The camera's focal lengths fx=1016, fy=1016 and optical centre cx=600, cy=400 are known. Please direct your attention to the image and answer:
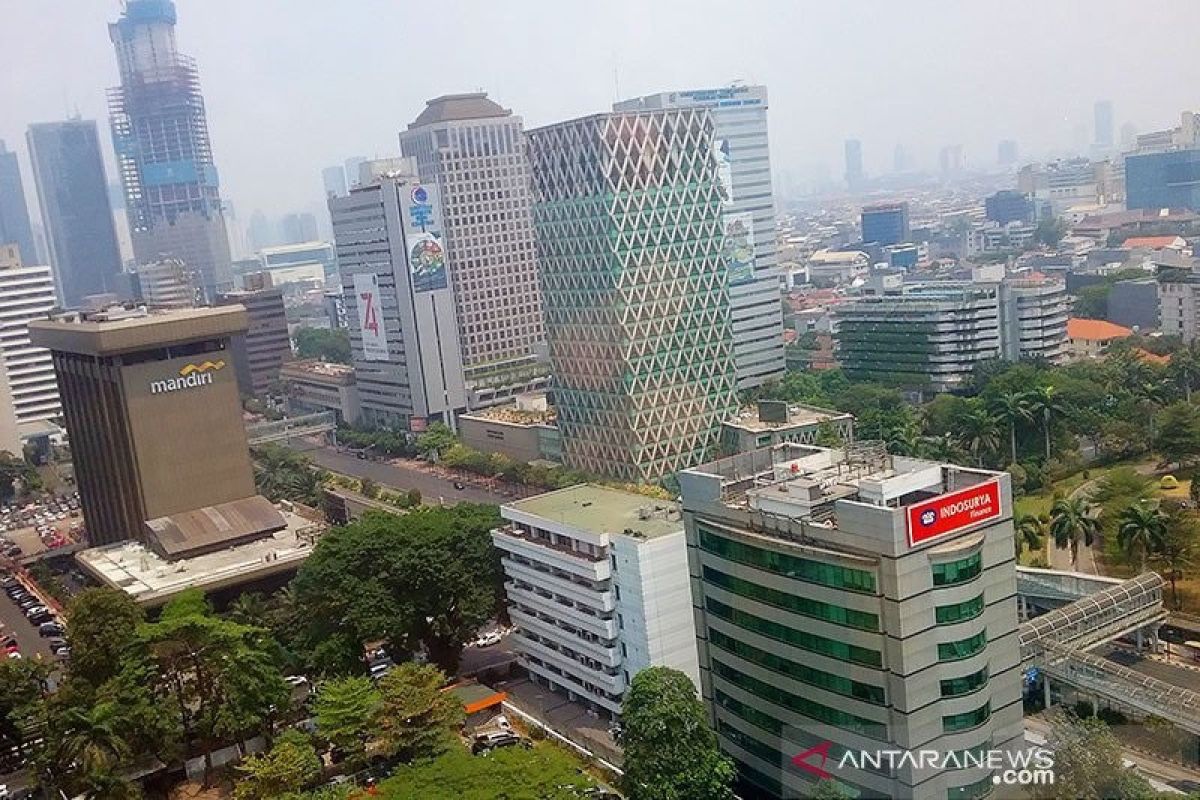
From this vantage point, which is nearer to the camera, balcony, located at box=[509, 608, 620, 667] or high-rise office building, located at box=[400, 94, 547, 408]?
balcony, located at box=[509, 608, 620, 667]

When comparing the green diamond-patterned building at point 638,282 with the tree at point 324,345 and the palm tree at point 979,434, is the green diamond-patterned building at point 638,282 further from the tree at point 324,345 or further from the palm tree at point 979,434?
the tree at point 324,345

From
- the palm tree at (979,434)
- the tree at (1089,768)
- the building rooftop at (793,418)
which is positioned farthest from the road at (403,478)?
the tree at (1089,768)

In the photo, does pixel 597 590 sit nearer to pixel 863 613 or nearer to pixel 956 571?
pixel 863 613

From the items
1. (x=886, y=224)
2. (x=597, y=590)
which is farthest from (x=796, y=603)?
(x=886, y=224)

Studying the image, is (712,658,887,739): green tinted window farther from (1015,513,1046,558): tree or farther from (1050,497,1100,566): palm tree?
(1050,497,1100,566): palm tree

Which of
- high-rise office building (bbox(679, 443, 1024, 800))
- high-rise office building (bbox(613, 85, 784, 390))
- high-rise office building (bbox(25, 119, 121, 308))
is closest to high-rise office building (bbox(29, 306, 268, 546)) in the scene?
high-rise office building (bbox(679, 443, 1024, 800))

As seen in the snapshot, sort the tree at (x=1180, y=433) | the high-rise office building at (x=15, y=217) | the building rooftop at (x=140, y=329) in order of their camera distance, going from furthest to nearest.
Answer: the high-rise office building at (x=15, y=217)
the building rooftop at (x=140, y=329)
the tree at (x=1180, y=433)
